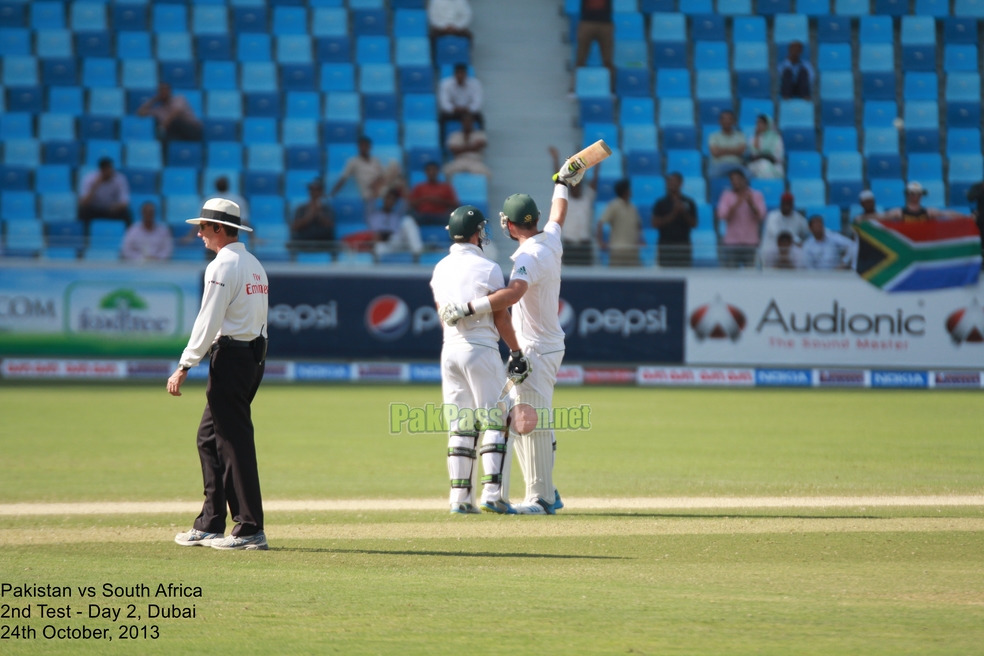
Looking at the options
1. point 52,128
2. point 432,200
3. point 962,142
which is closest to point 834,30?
point 962,142

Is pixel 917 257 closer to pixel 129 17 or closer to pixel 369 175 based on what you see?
pixel 369 175

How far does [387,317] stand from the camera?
2061 centimetres

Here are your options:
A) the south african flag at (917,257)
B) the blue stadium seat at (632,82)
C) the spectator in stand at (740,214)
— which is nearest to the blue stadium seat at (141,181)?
the blue stadium seat at (632,82)

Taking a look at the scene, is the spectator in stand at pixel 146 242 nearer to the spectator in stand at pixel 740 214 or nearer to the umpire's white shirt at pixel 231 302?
the spectator in stand at pixel 740 214

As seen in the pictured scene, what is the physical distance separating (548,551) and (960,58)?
76.9ft

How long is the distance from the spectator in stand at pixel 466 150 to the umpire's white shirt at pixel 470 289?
14673mm

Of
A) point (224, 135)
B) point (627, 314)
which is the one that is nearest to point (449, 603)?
point (627, 314)

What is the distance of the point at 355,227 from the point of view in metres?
22.4

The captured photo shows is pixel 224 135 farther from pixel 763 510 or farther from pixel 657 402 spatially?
pixel 763 510

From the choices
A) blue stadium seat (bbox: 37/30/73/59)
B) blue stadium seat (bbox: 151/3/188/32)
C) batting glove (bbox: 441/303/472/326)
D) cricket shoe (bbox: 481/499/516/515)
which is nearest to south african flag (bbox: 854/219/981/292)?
cricket shoe (bbox: 481/499/516/515)

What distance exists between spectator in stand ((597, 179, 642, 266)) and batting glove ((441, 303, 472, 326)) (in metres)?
12.4

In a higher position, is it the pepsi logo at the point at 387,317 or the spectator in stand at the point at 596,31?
the spectator in stand at the point at 596,31

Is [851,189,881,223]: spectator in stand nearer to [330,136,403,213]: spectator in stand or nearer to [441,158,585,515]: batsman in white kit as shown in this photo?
[330,136,403,213]: spectator in stand

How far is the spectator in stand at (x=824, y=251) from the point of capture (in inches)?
822
